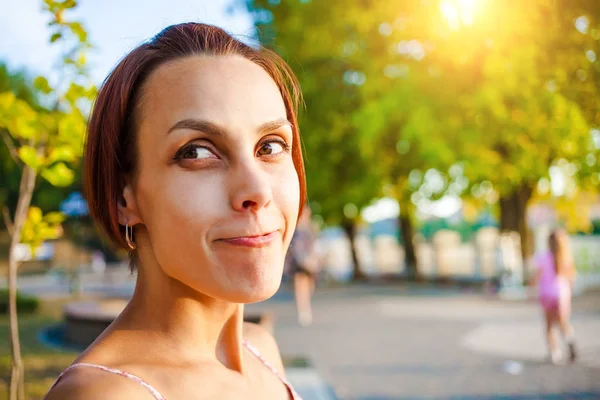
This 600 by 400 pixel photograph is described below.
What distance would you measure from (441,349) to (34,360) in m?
5.55

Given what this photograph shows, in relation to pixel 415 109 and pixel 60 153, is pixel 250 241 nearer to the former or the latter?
pixel 60 153

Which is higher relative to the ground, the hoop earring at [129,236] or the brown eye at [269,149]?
the brown eye at [269,149]

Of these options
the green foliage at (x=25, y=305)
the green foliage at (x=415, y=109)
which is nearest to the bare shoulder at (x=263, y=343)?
the green foliage at (x=415, y=109)

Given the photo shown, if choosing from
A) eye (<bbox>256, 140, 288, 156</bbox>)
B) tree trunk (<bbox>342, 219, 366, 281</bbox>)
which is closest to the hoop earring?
eye (<bbox>256, 140, 288, 156</bbox>)

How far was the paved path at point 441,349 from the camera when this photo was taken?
755 centimetres

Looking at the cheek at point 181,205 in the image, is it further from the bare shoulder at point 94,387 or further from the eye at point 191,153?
the bare shoulder at point 94,387

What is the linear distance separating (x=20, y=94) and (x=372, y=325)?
25.1 metres

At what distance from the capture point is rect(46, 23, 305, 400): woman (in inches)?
47.5

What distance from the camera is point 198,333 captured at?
4.34 ft

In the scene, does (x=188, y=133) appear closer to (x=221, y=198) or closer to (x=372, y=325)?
(x=221, y=198)

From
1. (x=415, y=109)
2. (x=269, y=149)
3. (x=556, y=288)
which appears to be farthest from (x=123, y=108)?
(x=415, y=109)

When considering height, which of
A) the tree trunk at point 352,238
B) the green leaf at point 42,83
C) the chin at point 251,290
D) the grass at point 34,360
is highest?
the green leaf at point 42,83

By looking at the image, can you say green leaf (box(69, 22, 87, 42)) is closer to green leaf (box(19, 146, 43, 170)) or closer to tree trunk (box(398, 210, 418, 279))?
green leaf (box(19, 146, 43, 170))

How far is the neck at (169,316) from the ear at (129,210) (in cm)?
9
